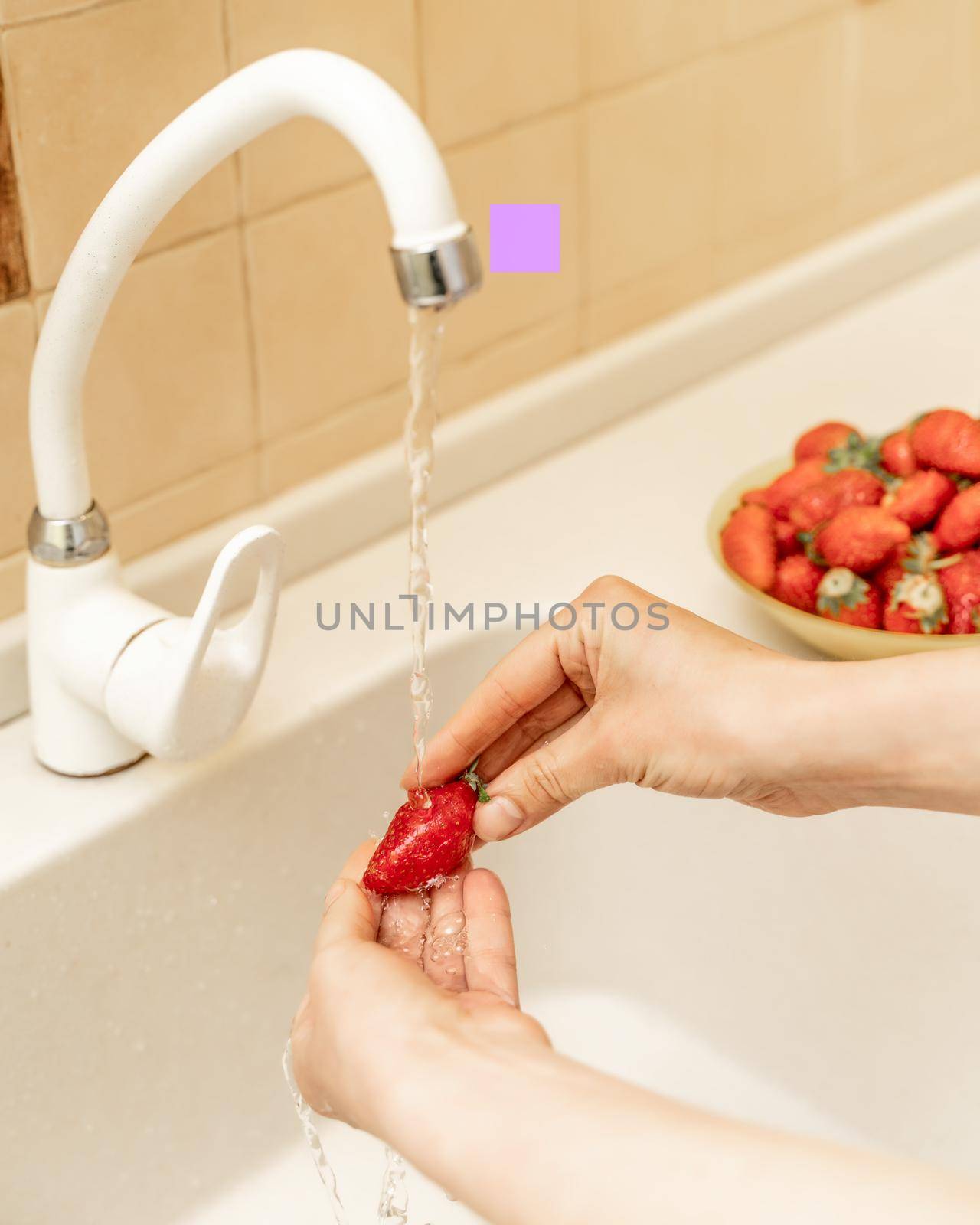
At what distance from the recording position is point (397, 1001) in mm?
621

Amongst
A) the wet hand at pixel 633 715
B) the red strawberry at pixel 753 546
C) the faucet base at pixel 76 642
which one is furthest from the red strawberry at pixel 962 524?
the faucet base at pixel 76 642

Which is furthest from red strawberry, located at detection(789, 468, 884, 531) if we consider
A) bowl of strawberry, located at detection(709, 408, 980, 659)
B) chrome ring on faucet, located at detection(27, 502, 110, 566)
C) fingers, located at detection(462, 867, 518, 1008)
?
chrome ring on faucet, located at detection(27, 502, 110, 566)

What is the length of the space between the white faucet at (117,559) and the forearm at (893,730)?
0.91 ft

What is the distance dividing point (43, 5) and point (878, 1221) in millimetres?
688

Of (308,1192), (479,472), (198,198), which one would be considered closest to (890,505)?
(479,472)

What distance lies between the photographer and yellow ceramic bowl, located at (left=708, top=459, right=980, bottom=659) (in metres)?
0.92

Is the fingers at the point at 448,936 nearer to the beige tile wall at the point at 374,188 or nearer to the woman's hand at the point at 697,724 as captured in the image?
the woman's hand at the point at 697,724

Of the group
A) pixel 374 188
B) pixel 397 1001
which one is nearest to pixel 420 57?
pixel 374 188

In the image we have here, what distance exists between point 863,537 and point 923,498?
0.17 feet

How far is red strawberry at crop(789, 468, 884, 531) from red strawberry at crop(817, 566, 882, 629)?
0.05 m

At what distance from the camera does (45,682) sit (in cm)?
85

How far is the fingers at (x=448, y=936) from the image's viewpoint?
29.3 inches

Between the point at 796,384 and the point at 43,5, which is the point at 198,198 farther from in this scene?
the point at 796,384

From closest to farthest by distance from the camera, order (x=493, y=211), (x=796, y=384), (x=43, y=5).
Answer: (x=43, y=5)
(x=493, y=211)
(x=796, y=384)
